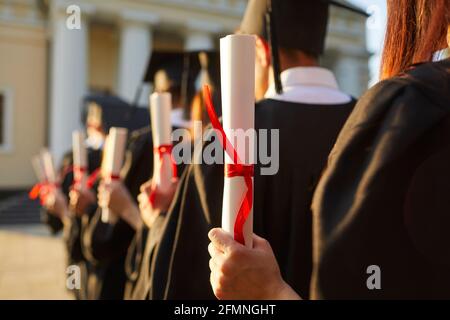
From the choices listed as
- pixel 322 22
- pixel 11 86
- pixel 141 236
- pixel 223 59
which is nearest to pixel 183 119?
pixel 141 236

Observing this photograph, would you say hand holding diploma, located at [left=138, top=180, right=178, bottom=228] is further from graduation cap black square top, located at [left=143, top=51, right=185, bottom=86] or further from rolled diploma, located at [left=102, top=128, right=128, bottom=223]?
graduation cap black square top, located at [left=143, top=51, right=185, bottom=86]

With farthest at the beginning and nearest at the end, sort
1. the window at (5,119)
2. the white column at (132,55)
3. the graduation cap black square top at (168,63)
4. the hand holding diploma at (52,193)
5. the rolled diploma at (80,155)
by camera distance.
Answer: the white column at (132,55) < the window at (5,119) < the hand holding diploma at (52,193) < the graduation cap black square top at (168,63) < the rolled diploma at (80,155)

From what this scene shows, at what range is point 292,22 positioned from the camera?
1.94m

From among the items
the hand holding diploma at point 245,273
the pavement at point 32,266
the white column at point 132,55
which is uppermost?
the white column at point 132,55

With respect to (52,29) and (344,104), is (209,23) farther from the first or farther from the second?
(344,104)

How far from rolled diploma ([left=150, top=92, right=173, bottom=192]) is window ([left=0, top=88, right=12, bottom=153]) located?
18887 mm

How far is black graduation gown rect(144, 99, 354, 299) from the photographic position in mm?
1475

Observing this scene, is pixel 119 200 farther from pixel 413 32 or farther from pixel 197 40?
pixel 197 40

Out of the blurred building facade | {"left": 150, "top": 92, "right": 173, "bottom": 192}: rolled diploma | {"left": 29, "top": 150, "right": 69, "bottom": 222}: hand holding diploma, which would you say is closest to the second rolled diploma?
{"left": 150, "top": 92, "right": 173, "bottom": 192}: rolled diploma

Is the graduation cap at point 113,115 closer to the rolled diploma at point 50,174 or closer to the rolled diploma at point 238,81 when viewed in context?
the rolled diploma at point 50,174

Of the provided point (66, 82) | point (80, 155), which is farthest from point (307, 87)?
point (66, 82)

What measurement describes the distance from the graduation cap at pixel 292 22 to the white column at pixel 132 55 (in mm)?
17535

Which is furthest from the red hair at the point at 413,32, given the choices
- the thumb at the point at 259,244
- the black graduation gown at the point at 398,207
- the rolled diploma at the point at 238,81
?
the thumb at the point at 259,244

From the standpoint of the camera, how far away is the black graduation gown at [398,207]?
2.45 ft
